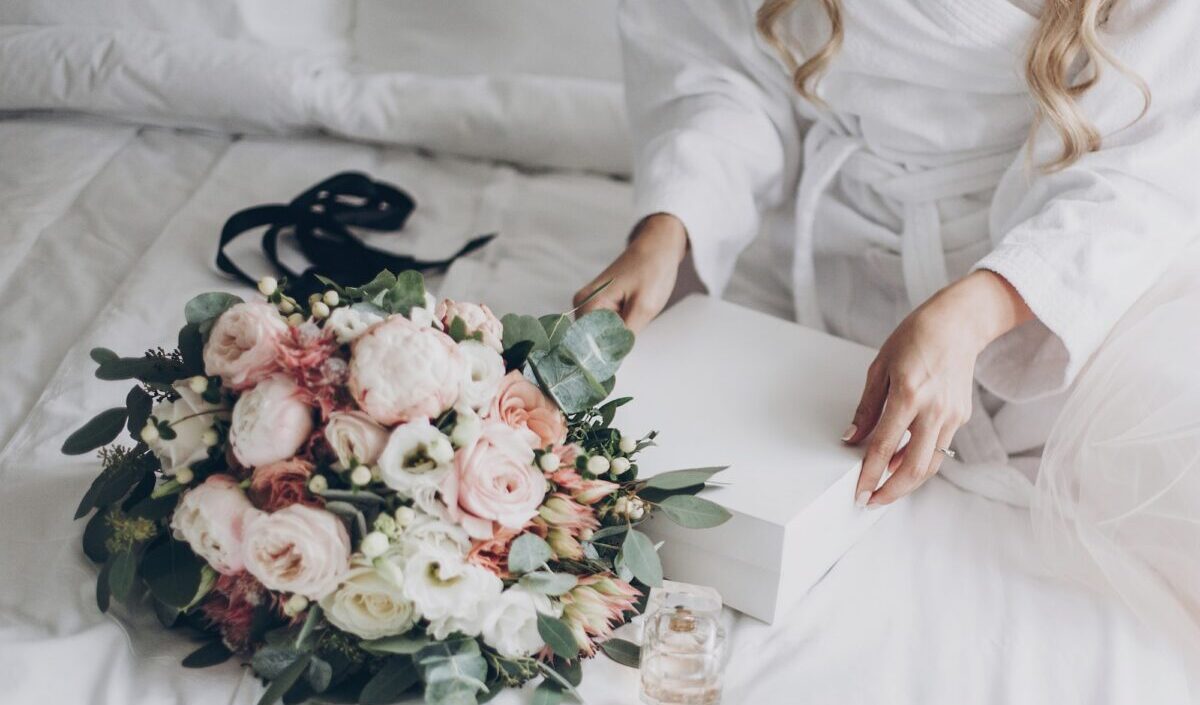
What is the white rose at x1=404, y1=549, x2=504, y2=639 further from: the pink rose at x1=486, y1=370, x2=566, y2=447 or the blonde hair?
the blonde hair

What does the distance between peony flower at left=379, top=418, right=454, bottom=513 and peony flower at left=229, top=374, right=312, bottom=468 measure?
5cm

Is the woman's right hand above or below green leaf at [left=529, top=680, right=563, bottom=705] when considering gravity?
above

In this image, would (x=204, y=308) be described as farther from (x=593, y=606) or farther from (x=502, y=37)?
(x=502, y=37)

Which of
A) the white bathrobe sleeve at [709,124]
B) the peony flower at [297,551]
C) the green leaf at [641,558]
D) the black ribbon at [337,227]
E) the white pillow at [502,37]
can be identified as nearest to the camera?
the peony flower at [297,551]

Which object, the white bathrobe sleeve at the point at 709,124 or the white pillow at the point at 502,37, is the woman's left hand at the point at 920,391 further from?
the white pillow at the point at 502,37

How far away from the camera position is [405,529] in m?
0.61

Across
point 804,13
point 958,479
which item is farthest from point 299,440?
point 804,13

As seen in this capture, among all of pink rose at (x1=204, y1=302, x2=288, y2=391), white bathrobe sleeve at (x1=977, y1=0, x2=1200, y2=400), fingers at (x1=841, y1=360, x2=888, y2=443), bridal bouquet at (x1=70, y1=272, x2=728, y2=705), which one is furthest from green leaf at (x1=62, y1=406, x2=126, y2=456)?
white bathrobe sleeve at (x1=977, y1=0, x2=1200, y2=400)

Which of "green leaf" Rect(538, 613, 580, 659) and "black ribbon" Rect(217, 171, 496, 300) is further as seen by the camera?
"black ribbon" Rect(217, 171, 496, 300)

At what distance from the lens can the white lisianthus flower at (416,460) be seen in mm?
598

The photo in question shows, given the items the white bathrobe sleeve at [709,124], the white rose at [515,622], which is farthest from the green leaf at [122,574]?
the white bathrobe sleeve at [709,124]

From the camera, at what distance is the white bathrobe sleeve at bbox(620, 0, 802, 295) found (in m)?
1.07

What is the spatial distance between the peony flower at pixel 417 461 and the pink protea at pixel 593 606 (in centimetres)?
11

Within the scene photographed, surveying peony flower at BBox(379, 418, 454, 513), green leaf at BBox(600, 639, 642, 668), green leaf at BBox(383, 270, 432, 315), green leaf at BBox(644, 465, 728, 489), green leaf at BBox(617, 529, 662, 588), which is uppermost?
green leaf at BBox(383, 270, 432, 315)
